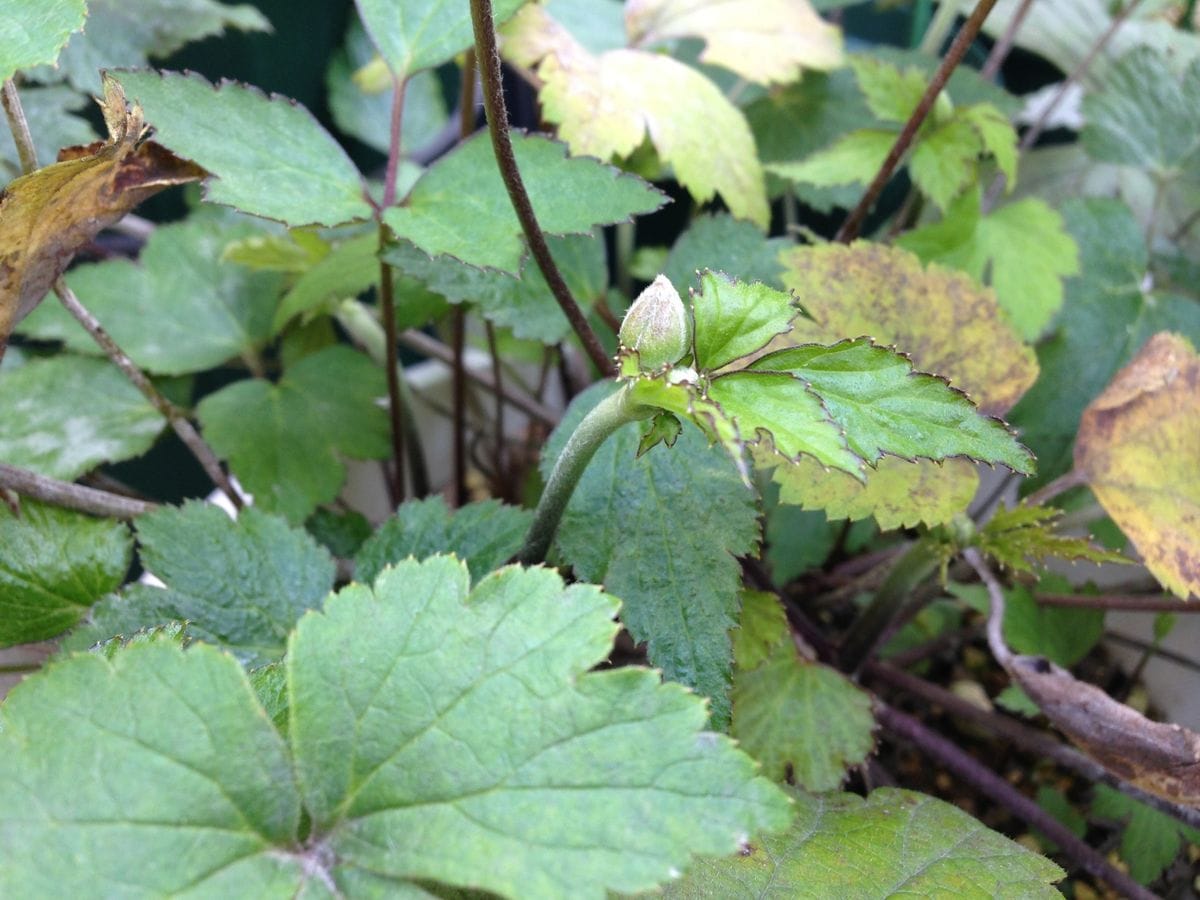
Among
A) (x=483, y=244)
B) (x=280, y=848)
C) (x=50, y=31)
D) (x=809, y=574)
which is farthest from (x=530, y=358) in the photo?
(x=280, y=848)

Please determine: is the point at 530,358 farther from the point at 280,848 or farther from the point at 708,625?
the point at 280,848

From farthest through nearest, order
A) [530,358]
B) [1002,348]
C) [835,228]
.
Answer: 1. [835,228]
2. [530,358]
3. [1002,348]

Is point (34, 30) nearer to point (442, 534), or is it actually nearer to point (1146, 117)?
point (442, 534)

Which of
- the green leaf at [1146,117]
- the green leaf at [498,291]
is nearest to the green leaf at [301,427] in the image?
the green leaf at [498,291]

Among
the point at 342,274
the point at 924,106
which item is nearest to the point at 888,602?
the point at 924,106

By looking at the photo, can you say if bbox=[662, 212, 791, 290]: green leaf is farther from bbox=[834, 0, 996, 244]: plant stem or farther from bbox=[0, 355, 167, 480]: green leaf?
bbox=[0, 355, 167, 480]: green leaf

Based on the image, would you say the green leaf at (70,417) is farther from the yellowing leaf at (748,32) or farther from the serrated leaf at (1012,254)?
the serrated leaf at (1012,254)
